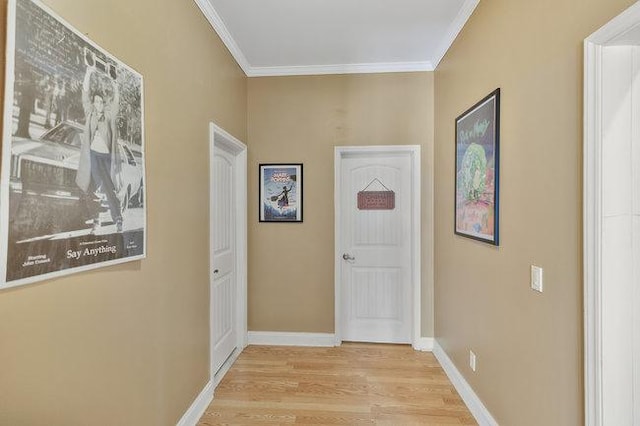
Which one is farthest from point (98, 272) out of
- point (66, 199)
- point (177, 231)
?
point (177, 231)

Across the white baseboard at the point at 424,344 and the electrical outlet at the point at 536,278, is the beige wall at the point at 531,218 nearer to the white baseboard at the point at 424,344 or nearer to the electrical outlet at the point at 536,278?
the electrical outlet at the point at 536,278

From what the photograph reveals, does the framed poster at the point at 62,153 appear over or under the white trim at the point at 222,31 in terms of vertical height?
under

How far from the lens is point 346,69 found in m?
3.17

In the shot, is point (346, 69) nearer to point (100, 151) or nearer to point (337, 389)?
point (100, 151)

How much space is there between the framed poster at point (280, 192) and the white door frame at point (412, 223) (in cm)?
39

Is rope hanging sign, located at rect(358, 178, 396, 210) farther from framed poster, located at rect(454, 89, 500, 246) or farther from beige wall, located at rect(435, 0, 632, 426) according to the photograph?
beige wall, located at rect(435, 0, 632, 426)

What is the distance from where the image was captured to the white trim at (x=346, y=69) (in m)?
3.13

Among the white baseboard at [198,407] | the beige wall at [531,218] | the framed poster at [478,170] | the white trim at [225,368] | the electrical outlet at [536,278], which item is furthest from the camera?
the white trim at [225,368]

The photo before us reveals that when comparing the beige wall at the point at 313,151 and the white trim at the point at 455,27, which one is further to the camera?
the beige wall at the point at 313,151

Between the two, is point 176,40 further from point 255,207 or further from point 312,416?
point 312,416

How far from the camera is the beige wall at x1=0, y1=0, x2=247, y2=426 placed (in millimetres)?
996

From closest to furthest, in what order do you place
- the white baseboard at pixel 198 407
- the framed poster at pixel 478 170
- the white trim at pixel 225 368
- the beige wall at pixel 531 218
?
the beige wall at pixel 531 218 < the framed poster at pixel 478 170 < the white baseboard at pixel 198 407 < the white trim at pixel 225 368

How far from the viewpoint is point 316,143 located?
10.6 ft

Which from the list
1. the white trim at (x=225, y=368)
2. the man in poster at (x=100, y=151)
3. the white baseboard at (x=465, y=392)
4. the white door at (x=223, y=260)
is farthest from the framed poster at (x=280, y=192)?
the man in poster at (x=100, y=151)
